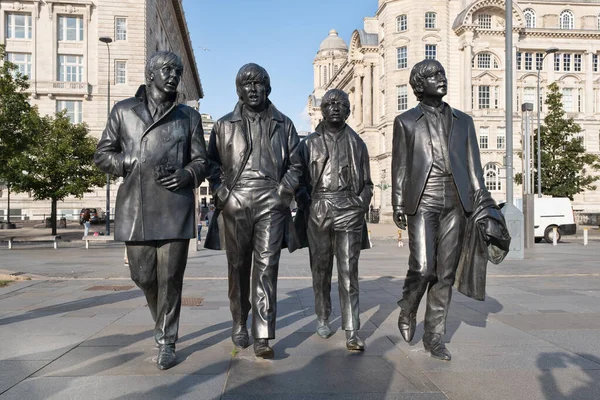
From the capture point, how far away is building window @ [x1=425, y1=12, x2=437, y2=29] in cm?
5591

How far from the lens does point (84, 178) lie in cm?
3158

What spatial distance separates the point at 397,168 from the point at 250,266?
1548mm

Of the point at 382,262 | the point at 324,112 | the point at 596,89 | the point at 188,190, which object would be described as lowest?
the point at 382,262

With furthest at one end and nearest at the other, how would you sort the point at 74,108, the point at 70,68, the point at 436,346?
the point at 70,68 → the point at 74,108 → the point at 436,346

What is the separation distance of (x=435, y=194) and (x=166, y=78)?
2.34 metres

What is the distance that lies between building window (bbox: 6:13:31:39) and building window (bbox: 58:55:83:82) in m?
3.28

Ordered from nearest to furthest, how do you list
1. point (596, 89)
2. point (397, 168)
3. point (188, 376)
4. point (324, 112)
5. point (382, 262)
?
point (188, 376)
point (397, 168)
point (324, 112)
point (382, 262)
point (596, 89)

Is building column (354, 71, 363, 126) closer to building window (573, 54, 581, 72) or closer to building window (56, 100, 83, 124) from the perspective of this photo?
building window (573, 54, 581, 72)

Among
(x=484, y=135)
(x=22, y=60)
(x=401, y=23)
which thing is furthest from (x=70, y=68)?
(x=484, y=135)

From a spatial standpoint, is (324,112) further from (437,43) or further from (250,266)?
(437,43)

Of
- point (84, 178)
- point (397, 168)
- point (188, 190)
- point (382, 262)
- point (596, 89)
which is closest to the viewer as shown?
point (188, 190)

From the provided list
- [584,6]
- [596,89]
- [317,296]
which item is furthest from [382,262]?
[584,6]

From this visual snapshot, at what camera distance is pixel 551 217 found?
2705 centimetres

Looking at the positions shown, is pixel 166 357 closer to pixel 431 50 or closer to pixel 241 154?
pixel 241 154
